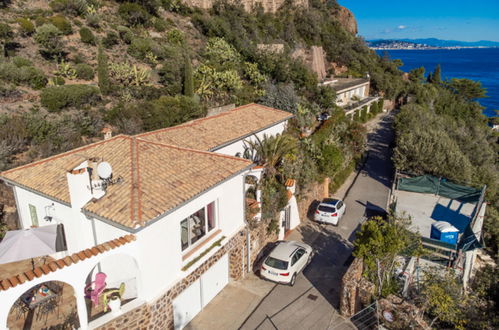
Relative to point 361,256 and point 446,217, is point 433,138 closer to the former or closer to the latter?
point 446,217

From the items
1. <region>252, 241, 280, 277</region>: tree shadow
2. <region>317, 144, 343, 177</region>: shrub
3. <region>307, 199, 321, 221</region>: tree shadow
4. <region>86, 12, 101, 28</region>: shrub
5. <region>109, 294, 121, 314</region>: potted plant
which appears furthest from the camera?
<region>86, 12, 101, 28</region>: shrub

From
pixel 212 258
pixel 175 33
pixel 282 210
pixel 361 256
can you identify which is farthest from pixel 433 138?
pixel 175 33

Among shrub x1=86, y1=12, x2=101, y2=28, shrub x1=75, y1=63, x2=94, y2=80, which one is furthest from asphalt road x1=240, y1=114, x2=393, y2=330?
shrub x1=86, y1=12, x2=101, y2=28

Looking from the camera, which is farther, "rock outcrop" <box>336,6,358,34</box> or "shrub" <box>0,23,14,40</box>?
"rock outcrop" <box>336,6,358,34</box>

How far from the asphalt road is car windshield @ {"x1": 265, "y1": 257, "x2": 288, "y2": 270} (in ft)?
3.69

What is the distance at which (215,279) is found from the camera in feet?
46.5

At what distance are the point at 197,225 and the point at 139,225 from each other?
3963mm

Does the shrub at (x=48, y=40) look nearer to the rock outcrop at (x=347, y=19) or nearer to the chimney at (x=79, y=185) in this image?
the chimney at (x=79, y=185)

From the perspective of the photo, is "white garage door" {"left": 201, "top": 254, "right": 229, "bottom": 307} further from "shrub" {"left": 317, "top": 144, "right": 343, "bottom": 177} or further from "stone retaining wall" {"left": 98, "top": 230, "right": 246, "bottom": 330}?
"shrub" {"left": 317, "top": 144, "right": 343, "bottom": 177}

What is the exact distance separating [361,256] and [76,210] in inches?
425

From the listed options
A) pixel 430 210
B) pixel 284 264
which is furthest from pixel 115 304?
pixel 430 210

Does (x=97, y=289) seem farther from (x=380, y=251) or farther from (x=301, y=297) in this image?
(x=380, y=251)

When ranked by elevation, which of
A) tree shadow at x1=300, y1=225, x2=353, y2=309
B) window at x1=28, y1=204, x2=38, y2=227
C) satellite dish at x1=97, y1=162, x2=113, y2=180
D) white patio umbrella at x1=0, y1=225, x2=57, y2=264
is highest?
satellite dish at x1=97, y1=162, x2=113, y2=180

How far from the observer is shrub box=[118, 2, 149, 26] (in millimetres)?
47219
